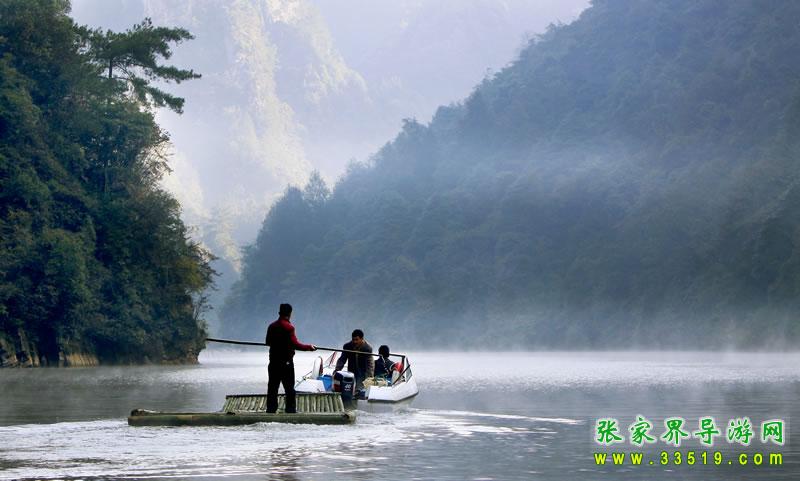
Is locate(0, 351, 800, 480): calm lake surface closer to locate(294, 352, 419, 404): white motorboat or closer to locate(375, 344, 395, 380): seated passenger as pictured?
locate(294, 352, 419, 404): white motorboat

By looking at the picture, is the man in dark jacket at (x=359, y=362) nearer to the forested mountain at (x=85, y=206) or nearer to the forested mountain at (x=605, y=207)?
the forested mountain at (x=85, y=206)

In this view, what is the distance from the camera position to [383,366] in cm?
3625

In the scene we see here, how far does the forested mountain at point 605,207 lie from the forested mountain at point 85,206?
1969 inches

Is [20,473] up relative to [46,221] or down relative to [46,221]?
down

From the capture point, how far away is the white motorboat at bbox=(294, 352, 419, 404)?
33125 millimetres

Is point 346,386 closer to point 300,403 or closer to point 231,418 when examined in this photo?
point 300,403

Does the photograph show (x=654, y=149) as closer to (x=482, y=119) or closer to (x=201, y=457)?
(x=482, y=119)

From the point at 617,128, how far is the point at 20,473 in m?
144

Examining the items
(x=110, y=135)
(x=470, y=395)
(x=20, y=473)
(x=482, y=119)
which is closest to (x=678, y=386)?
(x=470, y=395)

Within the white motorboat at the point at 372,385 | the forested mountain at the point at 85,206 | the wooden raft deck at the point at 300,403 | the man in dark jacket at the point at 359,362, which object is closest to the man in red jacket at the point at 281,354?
the wooden raft deck at the point at 300,403

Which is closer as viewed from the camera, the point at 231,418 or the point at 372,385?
the point at 231,418

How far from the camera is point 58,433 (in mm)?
24578

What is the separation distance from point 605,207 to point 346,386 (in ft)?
383

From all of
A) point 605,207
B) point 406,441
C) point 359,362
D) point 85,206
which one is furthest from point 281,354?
point 605,207
